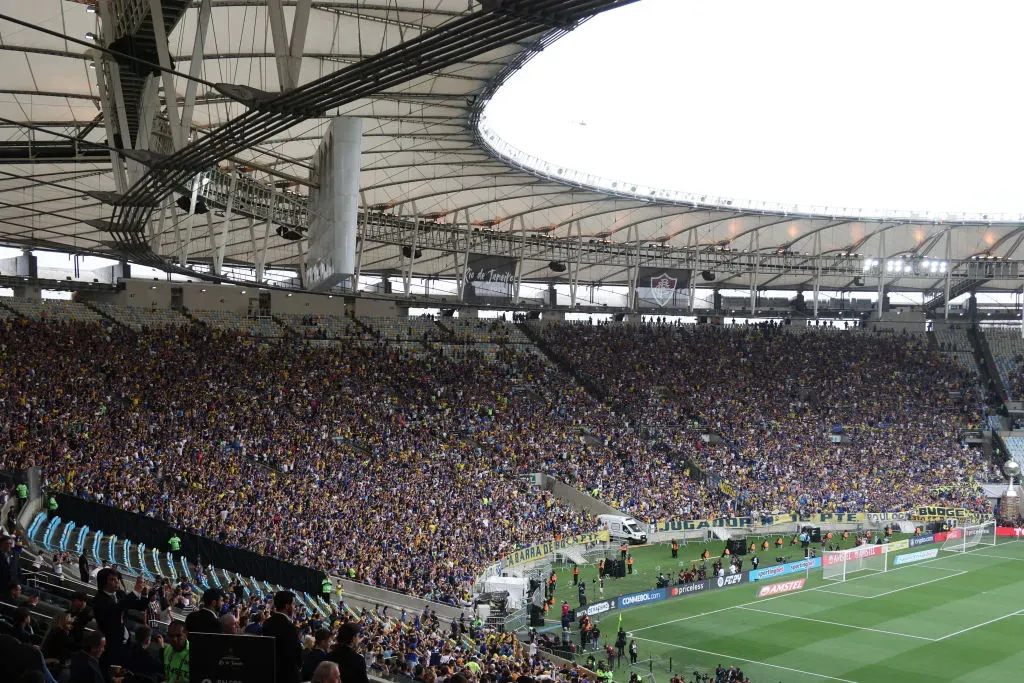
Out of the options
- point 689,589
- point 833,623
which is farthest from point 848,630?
point 689,589

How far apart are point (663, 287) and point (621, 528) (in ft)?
56.3

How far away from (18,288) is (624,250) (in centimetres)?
3301

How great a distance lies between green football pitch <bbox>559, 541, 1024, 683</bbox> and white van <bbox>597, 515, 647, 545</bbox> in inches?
254

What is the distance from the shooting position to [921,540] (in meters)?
54.4

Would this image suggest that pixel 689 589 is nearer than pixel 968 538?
Yes

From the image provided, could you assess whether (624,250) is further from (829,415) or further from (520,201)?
(829,415)

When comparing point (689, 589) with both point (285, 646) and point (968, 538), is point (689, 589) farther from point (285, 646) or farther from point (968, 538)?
point (285, 646)

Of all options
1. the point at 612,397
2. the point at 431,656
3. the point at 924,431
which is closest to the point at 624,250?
the point at 612,397

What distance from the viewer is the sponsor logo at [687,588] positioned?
41781 mm

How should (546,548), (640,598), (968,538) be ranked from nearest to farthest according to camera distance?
1. (640,598)
2. (546,548)
3. (968,538)

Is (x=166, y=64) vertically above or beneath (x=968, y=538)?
above

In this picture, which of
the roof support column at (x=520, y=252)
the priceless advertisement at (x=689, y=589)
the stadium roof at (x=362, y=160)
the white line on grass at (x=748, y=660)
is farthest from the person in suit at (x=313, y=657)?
the roof support column at (x=520, y=252)

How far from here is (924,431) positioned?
6925 cm

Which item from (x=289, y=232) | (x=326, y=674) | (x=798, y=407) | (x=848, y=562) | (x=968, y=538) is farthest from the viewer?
(x=798, y=407)
